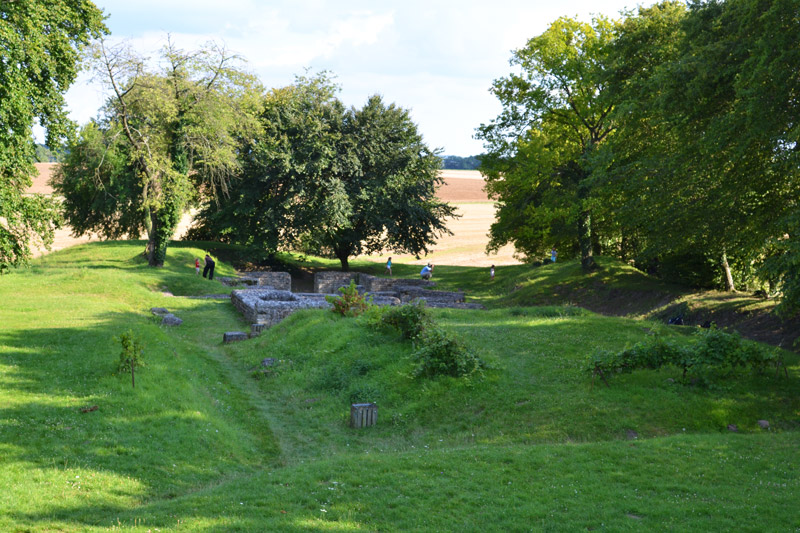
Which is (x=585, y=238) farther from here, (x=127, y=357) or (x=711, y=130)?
(x=127, y=357)

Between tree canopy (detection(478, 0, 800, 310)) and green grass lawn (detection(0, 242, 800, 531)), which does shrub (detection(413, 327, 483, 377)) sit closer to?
green grass lawn (detection(0, 242, 800, 531))

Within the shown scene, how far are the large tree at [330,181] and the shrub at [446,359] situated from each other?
82.2ft

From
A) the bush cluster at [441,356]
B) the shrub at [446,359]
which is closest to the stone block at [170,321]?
the bush cluster at [441,356]

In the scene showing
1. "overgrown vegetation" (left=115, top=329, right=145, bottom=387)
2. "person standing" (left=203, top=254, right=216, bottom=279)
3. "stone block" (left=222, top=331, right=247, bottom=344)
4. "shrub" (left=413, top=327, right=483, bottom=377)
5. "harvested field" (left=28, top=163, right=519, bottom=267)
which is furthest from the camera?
"harvested field" (left=28, top=163, right=519, bottom=267)

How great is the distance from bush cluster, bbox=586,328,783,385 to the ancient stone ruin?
532 centimetres

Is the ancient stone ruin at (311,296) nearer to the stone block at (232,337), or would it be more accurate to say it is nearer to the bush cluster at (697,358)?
the stone block at (232,337)

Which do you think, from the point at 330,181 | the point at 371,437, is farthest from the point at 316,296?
the point at 371,437

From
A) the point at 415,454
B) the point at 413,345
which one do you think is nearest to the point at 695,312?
the point at 413,345

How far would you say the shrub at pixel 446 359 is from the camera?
13.6 m

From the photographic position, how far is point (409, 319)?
16266 millimetres

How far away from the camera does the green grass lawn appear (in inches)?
291

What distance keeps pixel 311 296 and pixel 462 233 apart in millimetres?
49176

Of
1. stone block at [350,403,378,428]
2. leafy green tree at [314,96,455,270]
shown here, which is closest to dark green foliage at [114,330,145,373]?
stone block at [350,403,378,428]

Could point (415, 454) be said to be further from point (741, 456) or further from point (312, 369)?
point (312, 369)
